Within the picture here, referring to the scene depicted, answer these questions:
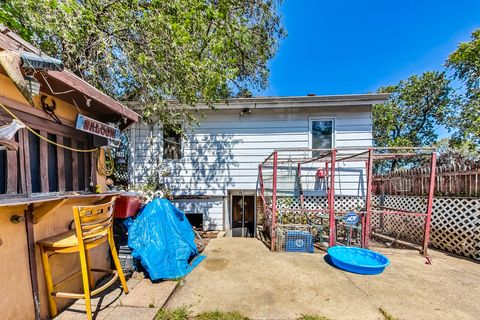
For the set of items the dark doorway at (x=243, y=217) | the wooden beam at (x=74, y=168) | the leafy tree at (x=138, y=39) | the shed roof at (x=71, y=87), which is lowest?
the dark doorway at (x=243, y=217)

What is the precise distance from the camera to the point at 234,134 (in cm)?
667

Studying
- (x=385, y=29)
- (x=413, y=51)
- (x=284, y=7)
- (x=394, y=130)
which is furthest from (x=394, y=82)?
(x=284, y=7)

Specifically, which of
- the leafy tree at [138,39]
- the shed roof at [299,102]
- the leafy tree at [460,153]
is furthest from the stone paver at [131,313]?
the leafy tree at [460,153]

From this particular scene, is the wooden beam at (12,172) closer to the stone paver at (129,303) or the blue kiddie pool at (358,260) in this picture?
the stone paver at (129,303)

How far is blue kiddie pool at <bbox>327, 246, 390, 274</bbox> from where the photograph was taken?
11.8 ft

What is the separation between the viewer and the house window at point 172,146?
22.3 ft

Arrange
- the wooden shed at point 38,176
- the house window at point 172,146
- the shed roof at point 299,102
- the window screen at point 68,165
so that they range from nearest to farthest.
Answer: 1. the wooden shed at point 38,176
2. the window screen at point 68,165
3. the shed roof at point 299,102
4. the house window at point 172,146

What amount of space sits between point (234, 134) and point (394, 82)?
46.9ft

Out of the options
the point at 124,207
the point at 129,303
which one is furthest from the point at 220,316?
the point at 124,207

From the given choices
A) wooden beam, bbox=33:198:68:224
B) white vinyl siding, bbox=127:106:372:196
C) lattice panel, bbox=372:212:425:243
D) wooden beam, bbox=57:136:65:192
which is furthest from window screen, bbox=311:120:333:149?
wooden beam, bbox=33:198:68:224

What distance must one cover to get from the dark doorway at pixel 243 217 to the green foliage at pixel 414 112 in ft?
37.1

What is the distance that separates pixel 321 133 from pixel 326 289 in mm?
4579

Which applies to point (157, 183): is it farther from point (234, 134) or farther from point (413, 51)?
point (413, 51)

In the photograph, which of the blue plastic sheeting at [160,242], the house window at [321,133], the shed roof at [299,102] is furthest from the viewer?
the house window at [321,133]
